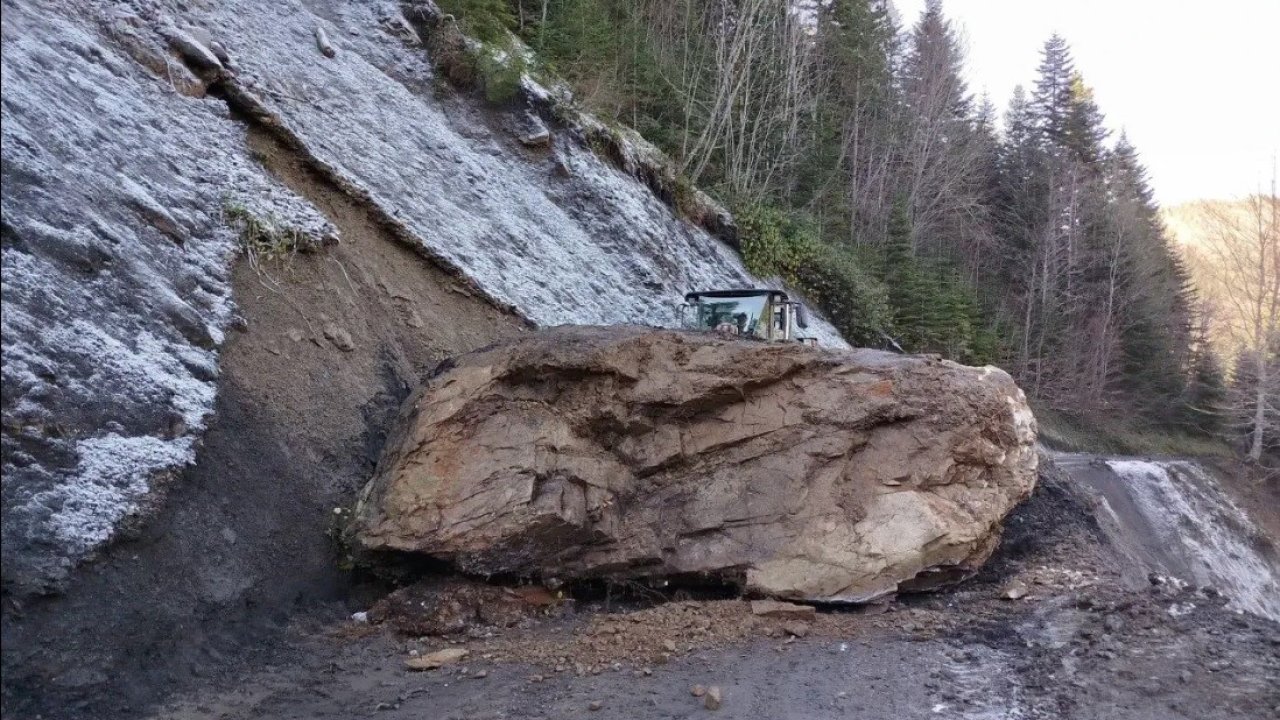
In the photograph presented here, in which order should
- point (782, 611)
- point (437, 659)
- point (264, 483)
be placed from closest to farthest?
1. point (437, 659)
2. point (264, 483)
3. point (782, 611)

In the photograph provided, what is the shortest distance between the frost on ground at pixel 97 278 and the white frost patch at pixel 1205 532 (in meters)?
14.8

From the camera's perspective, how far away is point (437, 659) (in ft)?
16.9

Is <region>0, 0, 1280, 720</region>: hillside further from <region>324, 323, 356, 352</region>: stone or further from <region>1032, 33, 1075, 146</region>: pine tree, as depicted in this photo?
<region>1032, 33, 1075, 146</region>: pine tree

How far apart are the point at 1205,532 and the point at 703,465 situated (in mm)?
13683

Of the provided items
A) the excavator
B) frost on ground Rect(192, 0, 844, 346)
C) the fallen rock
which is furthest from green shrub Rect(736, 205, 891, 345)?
the fallen rock

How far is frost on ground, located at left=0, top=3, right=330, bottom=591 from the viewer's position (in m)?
4.26

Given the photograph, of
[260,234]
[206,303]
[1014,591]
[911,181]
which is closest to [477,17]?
[260,234]

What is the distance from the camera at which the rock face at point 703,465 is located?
608 cm

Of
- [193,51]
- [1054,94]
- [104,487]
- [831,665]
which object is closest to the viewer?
[104,487]

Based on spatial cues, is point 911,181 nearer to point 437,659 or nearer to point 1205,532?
point 1205,532

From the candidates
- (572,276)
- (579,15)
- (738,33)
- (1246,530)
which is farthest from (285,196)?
(1246,530)

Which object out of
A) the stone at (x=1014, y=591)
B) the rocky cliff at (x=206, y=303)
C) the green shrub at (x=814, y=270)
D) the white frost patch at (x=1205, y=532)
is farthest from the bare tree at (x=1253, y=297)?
the stone at (x=1014, y=591)

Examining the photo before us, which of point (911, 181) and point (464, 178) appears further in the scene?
point (911, 181)

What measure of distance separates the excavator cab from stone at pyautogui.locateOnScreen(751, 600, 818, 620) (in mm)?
4335
